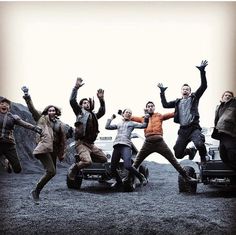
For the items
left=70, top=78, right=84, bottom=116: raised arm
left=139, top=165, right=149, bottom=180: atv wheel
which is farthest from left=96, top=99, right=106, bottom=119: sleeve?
left=139, top=165, right=149, bottom=180: atv wheel

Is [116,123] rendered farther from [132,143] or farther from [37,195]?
[37,195]

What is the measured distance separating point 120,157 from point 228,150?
78 cm

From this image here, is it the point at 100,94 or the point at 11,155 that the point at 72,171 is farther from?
the point at 100,94

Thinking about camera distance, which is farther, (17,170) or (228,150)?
(17,170)

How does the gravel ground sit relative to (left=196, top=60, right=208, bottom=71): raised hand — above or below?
below

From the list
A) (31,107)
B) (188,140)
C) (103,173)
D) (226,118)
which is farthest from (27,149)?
(226,118)

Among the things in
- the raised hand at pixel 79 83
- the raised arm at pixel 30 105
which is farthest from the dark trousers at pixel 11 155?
the raised hand at pixel 79 83

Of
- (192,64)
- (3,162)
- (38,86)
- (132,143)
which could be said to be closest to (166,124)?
(132,143)

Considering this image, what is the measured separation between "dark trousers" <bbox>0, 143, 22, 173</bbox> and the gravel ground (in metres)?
0.06

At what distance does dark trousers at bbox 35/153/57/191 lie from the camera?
296 centimetres

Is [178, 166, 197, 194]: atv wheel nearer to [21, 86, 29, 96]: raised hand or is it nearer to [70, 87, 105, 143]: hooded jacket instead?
[70, 87, 105, 143]: hooded jacket

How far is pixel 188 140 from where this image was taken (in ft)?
9.87

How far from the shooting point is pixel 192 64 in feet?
10.00

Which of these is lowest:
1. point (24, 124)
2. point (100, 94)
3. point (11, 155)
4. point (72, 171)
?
point (72, 171)
